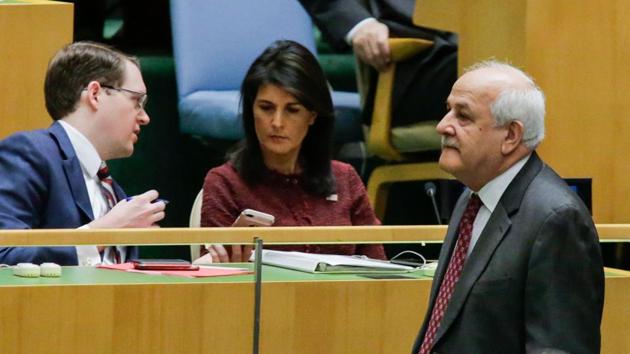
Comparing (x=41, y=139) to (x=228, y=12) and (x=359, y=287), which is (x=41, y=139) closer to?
(x=359, y=287)

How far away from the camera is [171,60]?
16.9ft

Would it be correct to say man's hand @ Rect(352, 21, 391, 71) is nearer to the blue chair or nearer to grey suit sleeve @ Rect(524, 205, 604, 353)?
the blue chair

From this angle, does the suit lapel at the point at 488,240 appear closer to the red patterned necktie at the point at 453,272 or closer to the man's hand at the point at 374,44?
the red patterned necktie at the point at 453,272

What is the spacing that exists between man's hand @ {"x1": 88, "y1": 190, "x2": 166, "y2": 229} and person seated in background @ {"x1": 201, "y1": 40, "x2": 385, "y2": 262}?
37 cm

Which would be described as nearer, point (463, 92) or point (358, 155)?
point (463, 92)

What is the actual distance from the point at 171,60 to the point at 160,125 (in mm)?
239

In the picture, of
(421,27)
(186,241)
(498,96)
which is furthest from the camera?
A: (421,27)

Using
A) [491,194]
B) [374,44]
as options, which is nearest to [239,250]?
[491,194]

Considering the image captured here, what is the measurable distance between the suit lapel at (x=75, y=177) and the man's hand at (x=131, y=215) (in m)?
0.08

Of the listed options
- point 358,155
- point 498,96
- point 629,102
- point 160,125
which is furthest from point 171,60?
point 498,96

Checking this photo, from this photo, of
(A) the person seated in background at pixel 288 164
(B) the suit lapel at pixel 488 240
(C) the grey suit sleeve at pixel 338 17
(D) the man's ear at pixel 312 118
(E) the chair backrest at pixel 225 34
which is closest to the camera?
(B) the suit lapel at pixel 488 240

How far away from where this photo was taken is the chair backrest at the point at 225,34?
16.1 feet

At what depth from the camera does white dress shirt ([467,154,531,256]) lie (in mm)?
2707

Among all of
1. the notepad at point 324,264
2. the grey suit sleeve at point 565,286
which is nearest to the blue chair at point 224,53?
the notepad at point 324,264
